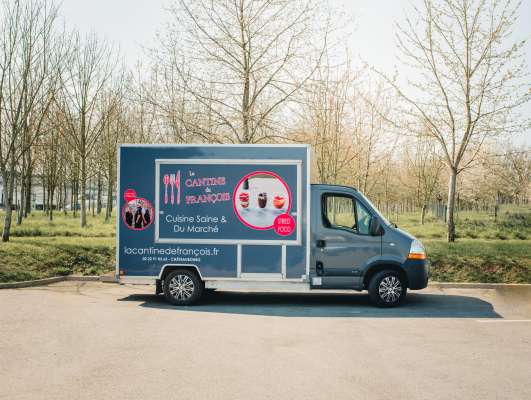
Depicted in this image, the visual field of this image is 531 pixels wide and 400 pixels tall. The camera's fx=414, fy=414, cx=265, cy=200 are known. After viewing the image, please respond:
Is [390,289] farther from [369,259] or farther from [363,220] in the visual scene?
[363,220]

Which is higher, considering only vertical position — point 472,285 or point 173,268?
point 173,268

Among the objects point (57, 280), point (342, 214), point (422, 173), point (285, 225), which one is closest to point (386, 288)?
point (342, 214)

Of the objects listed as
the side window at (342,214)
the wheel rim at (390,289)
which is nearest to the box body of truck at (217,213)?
the side window at (342,214)

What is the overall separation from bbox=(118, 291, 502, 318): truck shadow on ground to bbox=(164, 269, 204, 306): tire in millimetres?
161

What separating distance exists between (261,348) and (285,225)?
2914 mm

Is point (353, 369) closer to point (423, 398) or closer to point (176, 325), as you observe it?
point (423, 398)

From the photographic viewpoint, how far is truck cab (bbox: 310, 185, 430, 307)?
806 cm

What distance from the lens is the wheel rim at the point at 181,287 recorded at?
8.21 metres

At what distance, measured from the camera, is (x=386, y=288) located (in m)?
8.14

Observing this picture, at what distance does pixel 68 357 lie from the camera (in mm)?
5086

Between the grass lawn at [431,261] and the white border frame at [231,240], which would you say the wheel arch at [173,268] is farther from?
the grass lawn at [431,261]

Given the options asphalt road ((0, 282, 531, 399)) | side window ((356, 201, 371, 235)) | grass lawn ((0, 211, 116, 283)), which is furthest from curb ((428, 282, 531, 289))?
grass lawn ((0, 211, 116, 283))

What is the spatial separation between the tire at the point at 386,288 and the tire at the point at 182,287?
3.42 m

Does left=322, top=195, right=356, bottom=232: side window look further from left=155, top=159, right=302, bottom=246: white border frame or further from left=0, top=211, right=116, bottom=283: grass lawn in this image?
left=0, top=211, right=116, bottom=283: grass lawn
